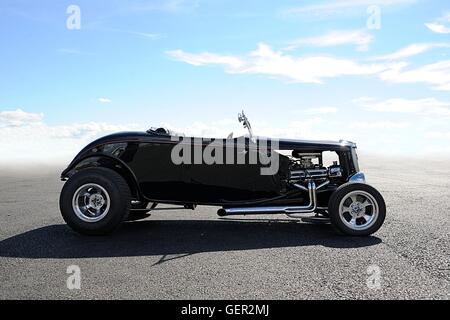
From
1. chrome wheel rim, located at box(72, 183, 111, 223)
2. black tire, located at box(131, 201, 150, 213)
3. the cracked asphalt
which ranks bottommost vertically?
the cracked asphalt

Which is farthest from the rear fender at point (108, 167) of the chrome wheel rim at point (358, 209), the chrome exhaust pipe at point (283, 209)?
the chrome wheel rim at point (358, 209)

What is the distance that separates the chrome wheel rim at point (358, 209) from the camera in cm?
605

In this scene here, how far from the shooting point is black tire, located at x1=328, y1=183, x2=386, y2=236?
5.99m

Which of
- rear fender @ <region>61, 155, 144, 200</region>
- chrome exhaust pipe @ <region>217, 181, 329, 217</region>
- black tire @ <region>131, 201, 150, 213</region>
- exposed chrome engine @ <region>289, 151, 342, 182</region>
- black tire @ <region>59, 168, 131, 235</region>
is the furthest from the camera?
black tire @ <region>131, 201, 150, 213</region>

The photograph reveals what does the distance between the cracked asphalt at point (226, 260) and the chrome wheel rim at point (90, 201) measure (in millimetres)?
351

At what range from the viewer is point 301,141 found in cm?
664

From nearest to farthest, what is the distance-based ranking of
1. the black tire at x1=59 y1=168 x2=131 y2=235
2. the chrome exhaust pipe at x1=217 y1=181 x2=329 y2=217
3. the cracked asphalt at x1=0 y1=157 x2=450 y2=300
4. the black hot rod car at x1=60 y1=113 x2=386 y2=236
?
the cracked asphalt at x1=0 y1=157 x2=450 y2=300 < the black tire at x1=59 y1=168 x2=131 y2=235 < the black hot rod car at x1=60 y1=113 x2=386 y2=236 < the chrome exhaust pipe at x1=217 y1=181 x2=329 y2=217

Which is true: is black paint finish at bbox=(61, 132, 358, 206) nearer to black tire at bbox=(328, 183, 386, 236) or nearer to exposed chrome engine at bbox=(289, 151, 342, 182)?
exposed chrome engine at bbox=(289, 151, 342, 182)

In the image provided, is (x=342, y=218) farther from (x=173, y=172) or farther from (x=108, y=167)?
(x=108, y=167)

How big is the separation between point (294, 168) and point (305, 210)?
2.45 feet

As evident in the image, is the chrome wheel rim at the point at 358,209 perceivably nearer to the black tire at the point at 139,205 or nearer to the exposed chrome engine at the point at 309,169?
the exposed chrome engine at the point at 309,169

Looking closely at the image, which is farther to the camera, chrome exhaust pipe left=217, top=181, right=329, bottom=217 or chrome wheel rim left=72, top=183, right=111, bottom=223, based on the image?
chrome exhaust pipe left=217, top=181, right=329, bottom=217

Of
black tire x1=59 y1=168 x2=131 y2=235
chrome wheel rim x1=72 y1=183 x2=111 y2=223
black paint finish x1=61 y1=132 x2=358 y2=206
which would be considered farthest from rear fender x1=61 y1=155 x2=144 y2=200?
chrome wheel rim x1=72 y1=183 x2=111 y2=223

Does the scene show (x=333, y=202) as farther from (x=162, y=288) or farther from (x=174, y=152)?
(x=162, y=288)
